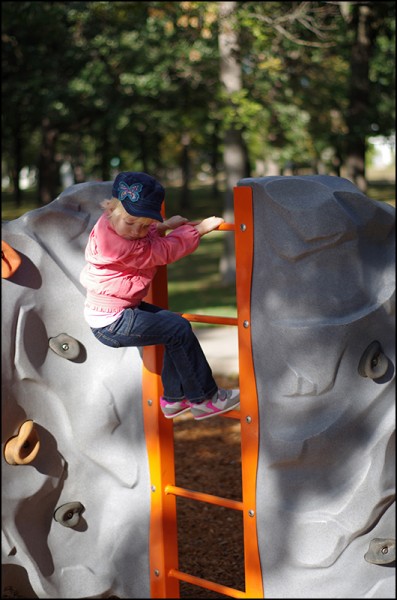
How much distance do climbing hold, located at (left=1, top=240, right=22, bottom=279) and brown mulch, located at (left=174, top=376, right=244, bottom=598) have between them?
6.45 ft

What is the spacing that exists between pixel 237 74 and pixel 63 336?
12777 millimetres

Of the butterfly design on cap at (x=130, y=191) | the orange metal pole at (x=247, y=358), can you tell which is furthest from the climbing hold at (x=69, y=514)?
the butterfly design on cap at (x=130, y=191)

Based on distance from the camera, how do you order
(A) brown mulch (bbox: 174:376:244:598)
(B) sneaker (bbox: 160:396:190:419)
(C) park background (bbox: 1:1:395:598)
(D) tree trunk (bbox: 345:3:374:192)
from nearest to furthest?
1. (B) sneaker (bbox: 160:396:190:419)
2. (A) brown mulch (bbox: 174:376:244:598)
3. (C) park background (bbox: 1:1:395:598)
4. (D) tree trunk (bbox: 345:3:374:192)

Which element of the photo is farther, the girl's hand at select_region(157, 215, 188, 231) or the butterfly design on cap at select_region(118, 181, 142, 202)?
the girl's hand at select_region(157, 215, 188, 231)

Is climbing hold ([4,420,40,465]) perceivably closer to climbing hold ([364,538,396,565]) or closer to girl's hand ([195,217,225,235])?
girl's hand ([195,217,225,235])

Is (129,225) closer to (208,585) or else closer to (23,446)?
(23,446)

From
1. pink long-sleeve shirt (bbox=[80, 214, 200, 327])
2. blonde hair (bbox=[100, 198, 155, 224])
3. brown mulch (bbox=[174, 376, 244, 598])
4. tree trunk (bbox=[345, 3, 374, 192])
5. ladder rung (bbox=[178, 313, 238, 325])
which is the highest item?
tree trunk (bbox=[345, 3, 374, 192])

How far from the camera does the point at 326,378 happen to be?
349cm

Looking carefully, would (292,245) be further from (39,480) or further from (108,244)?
(39,480)

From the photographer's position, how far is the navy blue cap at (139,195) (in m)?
3.60

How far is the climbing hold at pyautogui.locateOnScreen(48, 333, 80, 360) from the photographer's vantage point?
4059 mm

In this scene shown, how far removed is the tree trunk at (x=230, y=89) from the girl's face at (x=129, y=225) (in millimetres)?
11309

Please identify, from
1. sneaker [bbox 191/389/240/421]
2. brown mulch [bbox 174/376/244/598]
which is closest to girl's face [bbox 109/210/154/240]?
sneaker [bbox 191/389/240/421]

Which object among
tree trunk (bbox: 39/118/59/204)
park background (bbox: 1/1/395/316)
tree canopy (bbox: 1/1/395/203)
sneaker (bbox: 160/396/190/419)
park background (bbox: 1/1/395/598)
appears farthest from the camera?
tree trunk (bbox: 39/118/59/204)
